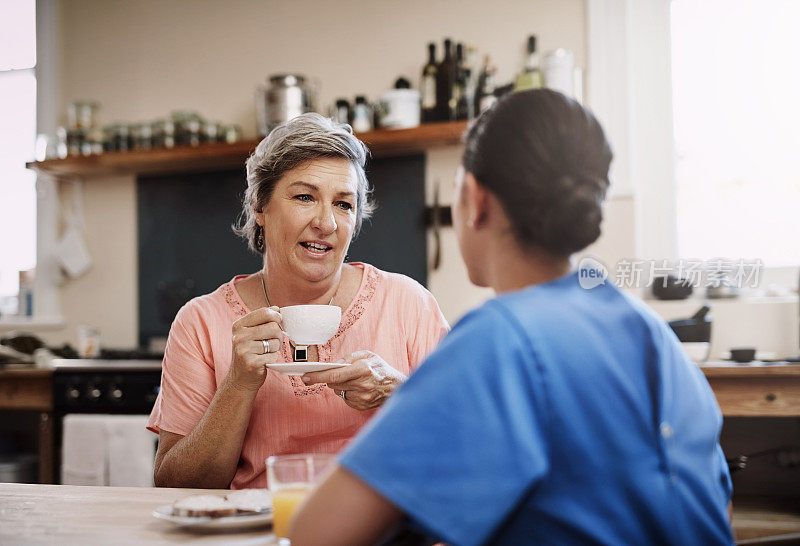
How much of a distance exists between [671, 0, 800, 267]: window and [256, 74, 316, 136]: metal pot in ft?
5.64

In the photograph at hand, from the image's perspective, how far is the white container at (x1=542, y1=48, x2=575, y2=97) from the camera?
329cm

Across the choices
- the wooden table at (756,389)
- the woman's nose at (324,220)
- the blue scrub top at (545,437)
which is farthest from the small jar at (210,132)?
the blue scrub top at (545,437)

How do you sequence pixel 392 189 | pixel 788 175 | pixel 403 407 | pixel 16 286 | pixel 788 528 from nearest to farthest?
pixel 403 407 → pixel 788 528 → pixel 788 175 → pixel 392 189 → pixel 16 286

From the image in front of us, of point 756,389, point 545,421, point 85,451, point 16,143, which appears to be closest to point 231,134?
point 16,143

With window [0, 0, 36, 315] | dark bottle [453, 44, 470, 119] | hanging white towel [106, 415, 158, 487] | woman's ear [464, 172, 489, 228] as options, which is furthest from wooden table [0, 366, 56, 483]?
woman's ear [464, 172, 489, 228]

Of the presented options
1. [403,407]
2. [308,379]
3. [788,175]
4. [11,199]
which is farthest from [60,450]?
[788,175]

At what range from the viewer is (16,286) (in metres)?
4.41

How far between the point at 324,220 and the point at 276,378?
353 mm

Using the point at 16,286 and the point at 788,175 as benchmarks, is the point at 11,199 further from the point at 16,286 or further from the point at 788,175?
the point at 788,175

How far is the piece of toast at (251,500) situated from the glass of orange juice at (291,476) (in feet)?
0.39

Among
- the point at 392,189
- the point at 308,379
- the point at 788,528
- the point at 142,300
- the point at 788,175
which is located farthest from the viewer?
the point at 142,300

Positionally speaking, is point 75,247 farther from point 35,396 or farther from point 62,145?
point 35,396

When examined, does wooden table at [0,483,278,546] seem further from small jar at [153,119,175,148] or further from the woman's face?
small jar at [153,119,175,148]

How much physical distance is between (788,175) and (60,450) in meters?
3.48
